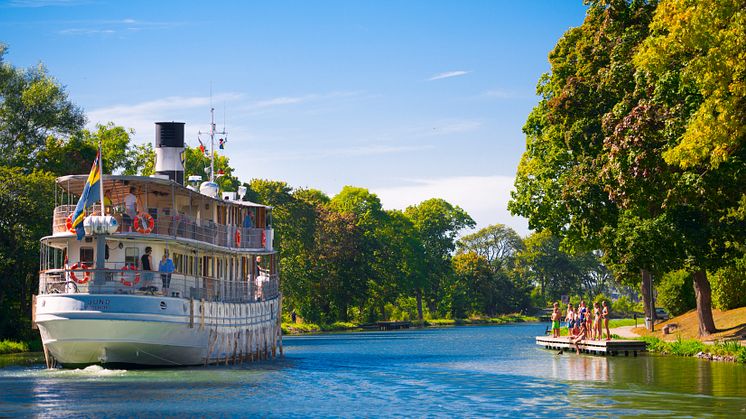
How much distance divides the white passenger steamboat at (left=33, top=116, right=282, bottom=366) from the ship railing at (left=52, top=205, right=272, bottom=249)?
0.17ft

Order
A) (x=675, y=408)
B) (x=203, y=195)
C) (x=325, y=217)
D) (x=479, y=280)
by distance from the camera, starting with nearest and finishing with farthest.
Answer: (x=675, y=408) → (x=203, y=195) → (x=325, y=217) → (x=479, y=280)

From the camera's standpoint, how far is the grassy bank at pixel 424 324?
108 metres

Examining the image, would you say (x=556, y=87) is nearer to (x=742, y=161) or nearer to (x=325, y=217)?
(x=742, y=161)

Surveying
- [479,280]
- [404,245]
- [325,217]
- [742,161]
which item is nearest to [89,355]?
[742,161]

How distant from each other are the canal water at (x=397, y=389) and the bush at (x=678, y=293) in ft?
50.7

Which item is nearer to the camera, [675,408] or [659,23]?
[675,408]

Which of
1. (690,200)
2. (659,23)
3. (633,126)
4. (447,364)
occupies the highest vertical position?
(659,23)

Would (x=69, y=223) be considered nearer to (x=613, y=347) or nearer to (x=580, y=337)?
(x=613, y=347)

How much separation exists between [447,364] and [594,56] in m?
15.9

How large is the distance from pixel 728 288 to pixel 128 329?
3191cm

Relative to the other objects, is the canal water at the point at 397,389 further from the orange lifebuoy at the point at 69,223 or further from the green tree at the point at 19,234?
the green tree at the point at 19,234

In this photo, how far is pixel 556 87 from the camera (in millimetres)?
53625

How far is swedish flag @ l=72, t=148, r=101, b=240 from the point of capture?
131 ft

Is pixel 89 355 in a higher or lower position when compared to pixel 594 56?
lower
